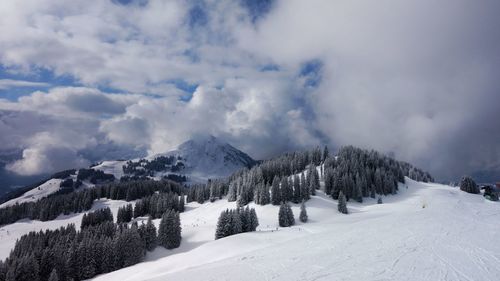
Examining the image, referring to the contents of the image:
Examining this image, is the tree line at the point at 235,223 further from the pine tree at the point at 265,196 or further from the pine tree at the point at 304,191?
the pine tree at the point at 304,191

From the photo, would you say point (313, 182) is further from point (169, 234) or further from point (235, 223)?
point (169, 234)

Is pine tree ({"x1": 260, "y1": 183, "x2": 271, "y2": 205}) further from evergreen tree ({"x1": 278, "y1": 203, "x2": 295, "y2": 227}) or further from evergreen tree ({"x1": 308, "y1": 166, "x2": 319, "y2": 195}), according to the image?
evergreen tree ({"x1": 278, "y1": 203, "x2": 295, "y2": 227})

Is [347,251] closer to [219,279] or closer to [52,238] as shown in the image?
[219,279]

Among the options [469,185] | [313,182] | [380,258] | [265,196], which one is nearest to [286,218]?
[265,196]

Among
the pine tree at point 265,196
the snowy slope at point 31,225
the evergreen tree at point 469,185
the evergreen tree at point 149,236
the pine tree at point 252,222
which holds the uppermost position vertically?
the evergreen tree at point 469,185

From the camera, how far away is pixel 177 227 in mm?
88562

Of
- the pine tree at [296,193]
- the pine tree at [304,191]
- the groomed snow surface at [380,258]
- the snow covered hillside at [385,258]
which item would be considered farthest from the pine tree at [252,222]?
the pine tree at [304,191]

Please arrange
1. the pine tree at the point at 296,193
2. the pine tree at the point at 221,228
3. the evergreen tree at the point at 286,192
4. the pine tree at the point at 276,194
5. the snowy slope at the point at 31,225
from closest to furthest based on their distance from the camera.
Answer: the pine tree at the point at 221,228, the pine tree at the point at 276,194, the evergreen tree at the point at 286,192, the pine tree at the point at 296,193, the snowy slope at the point at 31,225

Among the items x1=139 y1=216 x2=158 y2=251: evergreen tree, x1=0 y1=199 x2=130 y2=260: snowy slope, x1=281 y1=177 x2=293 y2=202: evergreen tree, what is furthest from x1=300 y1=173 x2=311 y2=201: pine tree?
x1=0 y1=199 x2=130 y2=260: snowy slope

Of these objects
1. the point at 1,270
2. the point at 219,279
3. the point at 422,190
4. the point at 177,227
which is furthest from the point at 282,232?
the point at 422,190

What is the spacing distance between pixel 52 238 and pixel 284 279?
9429 centimetres

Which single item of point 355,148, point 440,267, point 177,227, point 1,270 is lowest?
point 1,270

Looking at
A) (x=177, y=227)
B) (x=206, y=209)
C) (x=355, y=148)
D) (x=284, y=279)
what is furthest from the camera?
(x=355, y=148)

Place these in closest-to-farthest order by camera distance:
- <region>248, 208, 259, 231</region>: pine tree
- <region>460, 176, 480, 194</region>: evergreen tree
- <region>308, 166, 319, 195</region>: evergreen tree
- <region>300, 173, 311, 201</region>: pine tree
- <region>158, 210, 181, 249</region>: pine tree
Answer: <region>248, 208, 259, 231</region>: pine tree, <region>158, 210, 181, 249</region>: pine tree, <region>300, 173, 311, 201</region>: pine tree, <region>308, 166, 319, 195</region>: evergreen tree, <region>460, 176, 480, 194</region>: evergreen tree
